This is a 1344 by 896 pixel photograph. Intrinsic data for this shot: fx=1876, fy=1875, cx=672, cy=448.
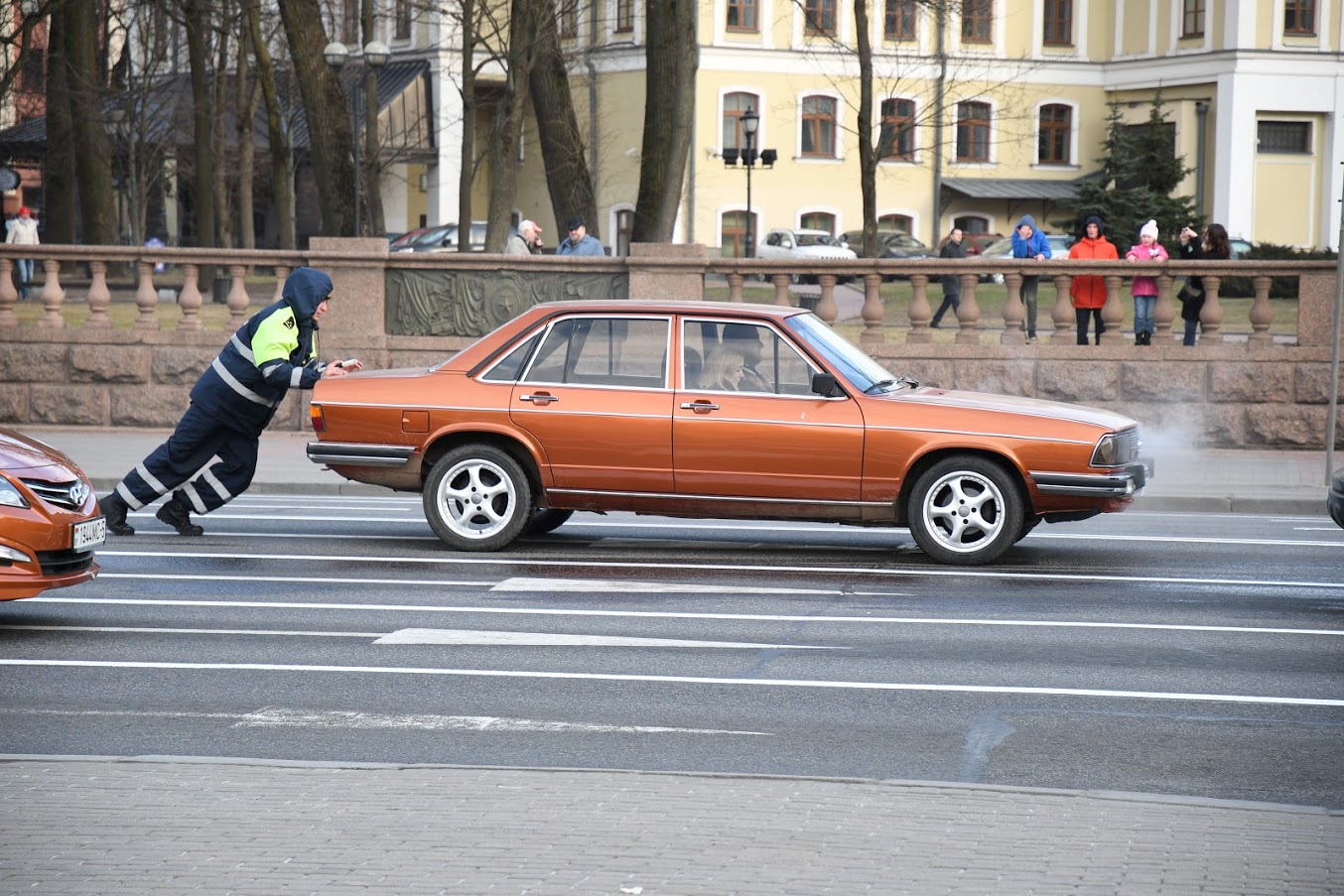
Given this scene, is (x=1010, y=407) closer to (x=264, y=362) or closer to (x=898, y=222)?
(x=264, y=362)

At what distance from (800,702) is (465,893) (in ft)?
9.93

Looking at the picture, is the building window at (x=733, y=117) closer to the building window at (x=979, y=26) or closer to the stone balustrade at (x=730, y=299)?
the building window at (x=979, y=26)

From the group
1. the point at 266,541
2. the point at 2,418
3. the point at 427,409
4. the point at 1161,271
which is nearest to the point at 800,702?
the point at 427,409

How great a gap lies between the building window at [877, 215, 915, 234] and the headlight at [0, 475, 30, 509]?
5309 cm

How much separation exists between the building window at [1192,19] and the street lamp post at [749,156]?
1368 centimetres

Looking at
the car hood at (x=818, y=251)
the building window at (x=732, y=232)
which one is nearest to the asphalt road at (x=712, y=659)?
the car hood at (x=818, y=251)

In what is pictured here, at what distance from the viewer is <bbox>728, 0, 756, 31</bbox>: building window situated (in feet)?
192

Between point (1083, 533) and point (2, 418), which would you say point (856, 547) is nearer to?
point (1083, 533)

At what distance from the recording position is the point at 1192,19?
193 feet

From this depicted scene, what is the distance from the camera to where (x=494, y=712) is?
754cm

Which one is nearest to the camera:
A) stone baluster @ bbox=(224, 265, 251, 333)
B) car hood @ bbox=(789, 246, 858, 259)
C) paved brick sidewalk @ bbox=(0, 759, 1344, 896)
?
paved brick sidewalk @ bbox=(0, 759, 1344, 896)

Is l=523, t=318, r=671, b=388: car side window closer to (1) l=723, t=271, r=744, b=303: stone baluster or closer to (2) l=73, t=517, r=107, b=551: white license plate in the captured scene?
(2) l=73, t=517, r=107, b=551: white license plate

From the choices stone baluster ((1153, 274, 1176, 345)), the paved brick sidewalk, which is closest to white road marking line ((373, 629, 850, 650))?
the paved brick sidewalk

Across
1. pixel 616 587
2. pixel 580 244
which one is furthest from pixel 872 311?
pixel 616 587
